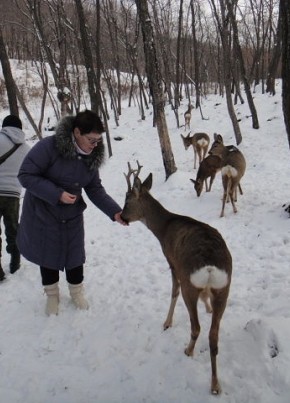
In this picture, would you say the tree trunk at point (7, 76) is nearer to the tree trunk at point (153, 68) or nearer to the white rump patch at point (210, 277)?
the tree trunk at point (153, 68)

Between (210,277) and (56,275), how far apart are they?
7.06ft

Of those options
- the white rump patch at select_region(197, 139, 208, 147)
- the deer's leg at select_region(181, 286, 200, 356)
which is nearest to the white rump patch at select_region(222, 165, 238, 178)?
the deer's leg at select_region(181, 286, 200, 356)

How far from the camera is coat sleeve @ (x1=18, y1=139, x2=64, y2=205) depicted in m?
3.68

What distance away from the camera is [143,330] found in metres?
4.09

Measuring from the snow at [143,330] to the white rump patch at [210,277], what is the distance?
880 mm

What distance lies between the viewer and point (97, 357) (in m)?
3.75

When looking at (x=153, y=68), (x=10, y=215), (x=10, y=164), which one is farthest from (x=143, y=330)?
(x=153, y=68)

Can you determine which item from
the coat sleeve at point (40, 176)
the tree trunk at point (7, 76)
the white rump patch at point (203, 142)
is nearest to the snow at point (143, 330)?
the coat sleeve at point (40, 176)

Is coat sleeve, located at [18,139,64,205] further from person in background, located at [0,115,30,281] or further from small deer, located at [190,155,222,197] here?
small deer, located at [190,155,222,197]

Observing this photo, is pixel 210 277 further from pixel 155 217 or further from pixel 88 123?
pixel 88 123

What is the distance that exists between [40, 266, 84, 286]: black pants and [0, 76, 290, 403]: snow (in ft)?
1.35

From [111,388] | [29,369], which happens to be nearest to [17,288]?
[29,369]

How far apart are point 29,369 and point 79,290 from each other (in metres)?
1.14

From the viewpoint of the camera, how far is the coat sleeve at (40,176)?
12.1ft
